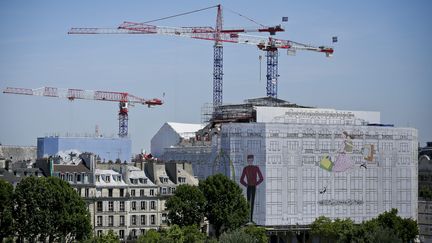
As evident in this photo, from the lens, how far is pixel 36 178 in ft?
371

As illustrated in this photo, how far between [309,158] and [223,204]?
77.0 feet

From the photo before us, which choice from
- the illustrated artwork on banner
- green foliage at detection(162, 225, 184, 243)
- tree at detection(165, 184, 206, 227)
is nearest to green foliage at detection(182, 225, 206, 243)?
green foliage at detection(162, 225, 184, 243)

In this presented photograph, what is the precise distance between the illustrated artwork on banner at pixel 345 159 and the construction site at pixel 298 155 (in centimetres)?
13

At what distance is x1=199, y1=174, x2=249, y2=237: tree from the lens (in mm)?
125562

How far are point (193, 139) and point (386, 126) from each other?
27.4 meters

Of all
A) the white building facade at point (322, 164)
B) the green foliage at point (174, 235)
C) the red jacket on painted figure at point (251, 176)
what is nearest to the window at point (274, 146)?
the white building facade at point (322, 164)

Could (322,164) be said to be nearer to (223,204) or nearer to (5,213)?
(223,204)

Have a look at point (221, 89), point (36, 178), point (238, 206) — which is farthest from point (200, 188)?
point (221, 89)

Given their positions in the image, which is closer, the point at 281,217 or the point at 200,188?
the point at 200,188

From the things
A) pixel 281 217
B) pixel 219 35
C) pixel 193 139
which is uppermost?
pixel 219 35

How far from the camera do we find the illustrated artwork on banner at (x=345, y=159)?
148 metres

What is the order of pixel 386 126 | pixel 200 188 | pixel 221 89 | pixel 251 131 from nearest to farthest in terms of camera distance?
pixel 200 188 → pixel 251 131 → pixel 386 126 → pixel 221 89

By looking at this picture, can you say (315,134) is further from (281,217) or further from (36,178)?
(36,178)

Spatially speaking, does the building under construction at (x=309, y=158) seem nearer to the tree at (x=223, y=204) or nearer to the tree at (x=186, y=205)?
the tree at (x=223, y=204)
